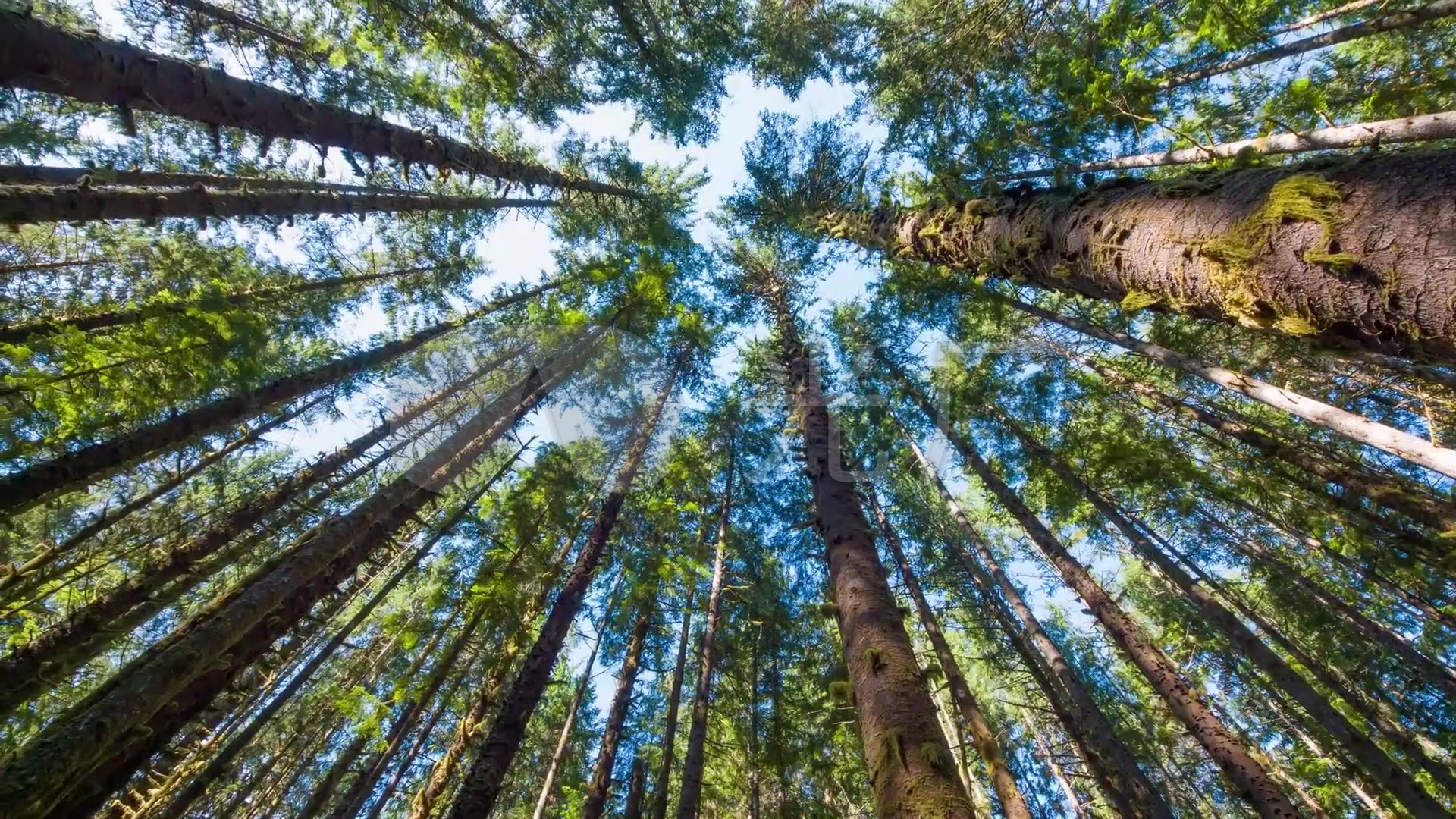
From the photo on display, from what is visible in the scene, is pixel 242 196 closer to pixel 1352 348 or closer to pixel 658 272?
pixel 658 272

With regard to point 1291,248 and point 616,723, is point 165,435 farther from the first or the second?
point 1291,248

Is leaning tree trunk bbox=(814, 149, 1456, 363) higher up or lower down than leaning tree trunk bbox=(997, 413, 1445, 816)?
lower down

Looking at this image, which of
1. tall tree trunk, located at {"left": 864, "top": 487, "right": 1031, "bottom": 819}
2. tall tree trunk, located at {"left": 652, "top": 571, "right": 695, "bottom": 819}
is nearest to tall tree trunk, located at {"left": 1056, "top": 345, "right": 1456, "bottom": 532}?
tall tree trunk, located at {"left": 864, "top": 487, "right": 1031, "bottom": 819}

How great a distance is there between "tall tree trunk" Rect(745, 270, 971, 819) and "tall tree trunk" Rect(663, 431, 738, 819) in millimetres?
5354

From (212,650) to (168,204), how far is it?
637 cm

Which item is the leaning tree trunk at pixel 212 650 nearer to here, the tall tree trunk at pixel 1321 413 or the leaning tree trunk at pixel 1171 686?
the leaning tree trunk at pixel 1171 686

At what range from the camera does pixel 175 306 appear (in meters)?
7.03

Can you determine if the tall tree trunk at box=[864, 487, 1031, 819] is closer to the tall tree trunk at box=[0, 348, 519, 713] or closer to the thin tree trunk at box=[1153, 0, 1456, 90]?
the thin tree trunk at box=[1153, 0, 1456, 90]

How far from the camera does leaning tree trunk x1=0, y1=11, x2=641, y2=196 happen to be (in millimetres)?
3600

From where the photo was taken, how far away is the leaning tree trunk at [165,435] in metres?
6.02

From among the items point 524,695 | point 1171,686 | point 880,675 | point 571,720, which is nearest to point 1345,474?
point 1171,686

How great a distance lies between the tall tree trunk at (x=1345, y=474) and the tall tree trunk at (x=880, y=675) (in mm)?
6946

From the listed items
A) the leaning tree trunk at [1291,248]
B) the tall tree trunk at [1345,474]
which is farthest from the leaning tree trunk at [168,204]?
the tall tree trunk at [1345,474]

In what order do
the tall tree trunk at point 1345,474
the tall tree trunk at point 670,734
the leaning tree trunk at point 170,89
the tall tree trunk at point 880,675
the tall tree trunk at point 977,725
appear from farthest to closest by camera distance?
the tall tree trunk at point 670,734, the tall tree trunk at point 977,725, the tall tree trunk at point 1345,474, the leaning tree trunk at point 170,89, the tall tree trunk at point 880,675
